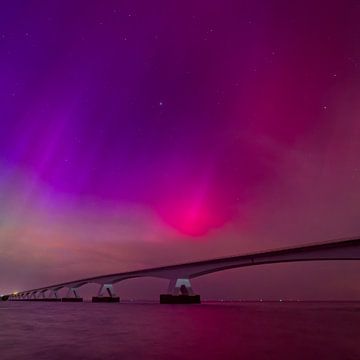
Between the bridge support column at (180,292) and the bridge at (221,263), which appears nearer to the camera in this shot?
the bridge at (221,263)

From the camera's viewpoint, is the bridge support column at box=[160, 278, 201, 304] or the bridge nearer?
the bridge

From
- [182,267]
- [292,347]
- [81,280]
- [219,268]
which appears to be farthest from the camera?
[81,280]

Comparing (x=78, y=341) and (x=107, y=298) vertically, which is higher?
(x=107, y=298)

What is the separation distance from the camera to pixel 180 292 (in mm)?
123188

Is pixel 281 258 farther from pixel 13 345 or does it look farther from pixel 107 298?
pixel 107 298

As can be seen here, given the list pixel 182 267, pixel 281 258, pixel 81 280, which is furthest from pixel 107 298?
pixel 281 258

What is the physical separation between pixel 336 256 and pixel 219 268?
38.7m

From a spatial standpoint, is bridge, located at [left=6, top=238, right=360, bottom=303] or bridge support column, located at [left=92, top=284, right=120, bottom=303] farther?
bridge support column, located at [left=92, top=284, right=120, bottom=303]

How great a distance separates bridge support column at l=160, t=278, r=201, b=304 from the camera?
12175cm

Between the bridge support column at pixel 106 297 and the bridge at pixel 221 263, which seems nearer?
the bridge at pixel 221 263

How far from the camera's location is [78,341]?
1165 inches

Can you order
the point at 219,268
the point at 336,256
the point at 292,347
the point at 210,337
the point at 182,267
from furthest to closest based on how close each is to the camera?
the point at 182,267 → the point at 219,268 → the point at 336,256 → the point at 210,337 → the point at 292,347

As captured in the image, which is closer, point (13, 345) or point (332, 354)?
point (332, 354)

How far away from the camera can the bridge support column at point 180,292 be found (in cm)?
12175
